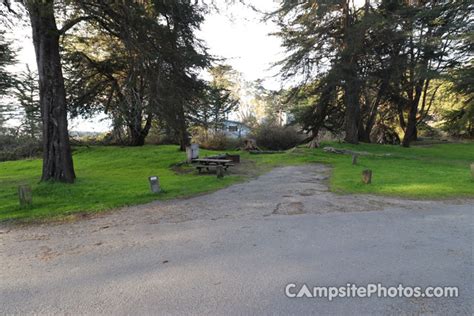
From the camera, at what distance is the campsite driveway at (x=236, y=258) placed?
106 inches

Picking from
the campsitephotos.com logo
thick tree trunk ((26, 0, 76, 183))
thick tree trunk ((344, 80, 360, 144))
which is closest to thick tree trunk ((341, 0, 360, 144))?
thick tree trunk ((344, 80, 360, 144))

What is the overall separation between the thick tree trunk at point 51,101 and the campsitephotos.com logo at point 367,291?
9.07 meters

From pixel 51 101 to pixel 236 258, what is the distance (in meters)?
8.75

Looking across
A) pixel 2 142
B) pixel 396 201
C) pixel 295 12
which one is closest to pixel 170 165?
pixel 396 201

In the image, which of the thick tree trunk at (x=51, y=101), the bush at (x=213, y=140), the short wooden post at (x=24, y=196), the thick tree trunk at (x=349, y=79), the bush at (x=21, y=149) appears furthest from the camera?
the bush at (x=213, y=140)

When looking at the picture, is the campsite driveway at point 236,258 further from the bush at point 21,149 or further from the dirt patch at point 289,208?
the bush at point 21,149

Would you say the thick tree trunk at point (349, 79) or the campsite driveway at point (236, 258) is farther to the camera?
the thick tree trunk at point (349, 79)

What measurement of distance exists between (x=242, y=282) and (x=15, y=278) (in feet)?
8.81

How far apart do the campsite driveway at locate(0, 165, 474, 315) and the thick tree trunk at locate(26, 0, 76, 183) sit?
4.43 metres

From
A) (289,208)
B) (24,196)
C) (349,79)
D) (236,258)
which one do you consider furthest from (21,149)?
(236,258)

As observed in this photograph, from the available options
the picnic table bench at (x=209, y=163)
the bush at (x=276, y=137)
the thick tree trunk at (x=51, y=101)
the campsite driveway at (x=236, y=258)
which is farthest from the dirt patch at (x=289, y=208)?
the bush at (x=276, y=137)

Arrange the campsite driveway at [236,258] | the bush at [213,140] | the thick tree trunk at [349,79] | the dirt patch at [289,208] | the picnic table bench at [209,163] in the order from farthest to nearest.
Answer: the bush at [213,140]
the thick tree trunk at [349,79]
the picnic table bench at [209,163]
the dirt patch at [289,208]
the campsite driveway at [236,258]

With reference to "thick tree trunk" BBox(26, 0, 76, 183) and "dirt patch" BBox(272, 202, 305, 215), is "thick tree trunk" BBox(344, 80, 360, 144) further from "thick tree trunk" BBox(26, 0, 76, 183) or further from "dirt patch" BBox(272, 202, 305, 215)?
"thick tree trunk" BBox(26, 0, 76, 183)

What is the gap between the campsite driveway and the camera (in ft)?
8.82
